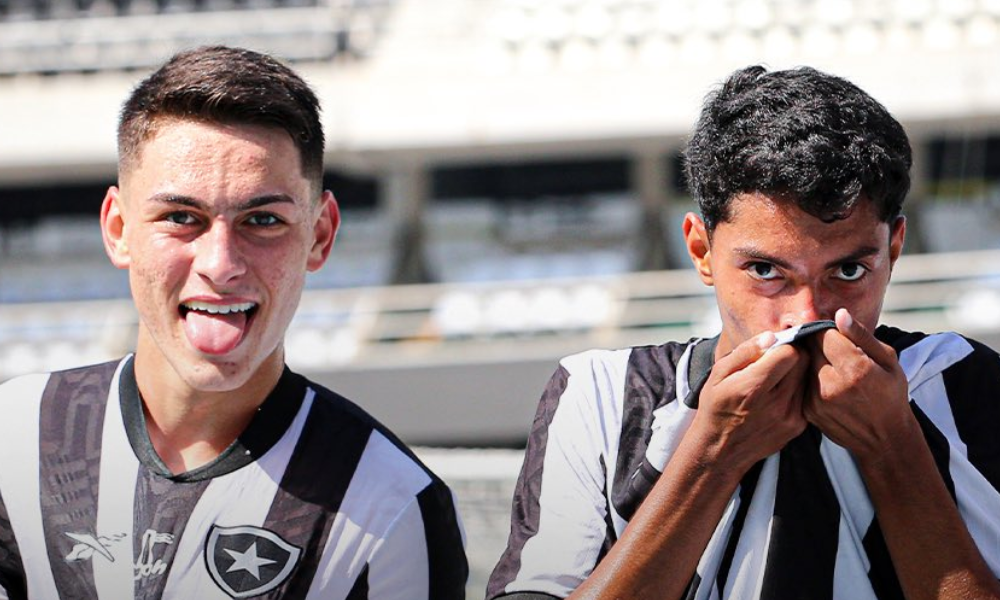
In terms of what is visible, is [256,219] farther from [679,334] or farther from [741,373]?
[679,334]

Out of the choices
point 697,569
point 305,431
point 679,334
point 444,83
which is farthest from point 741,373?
point 444,83

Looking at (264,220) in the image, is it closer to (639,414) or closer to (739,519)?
(639,414)

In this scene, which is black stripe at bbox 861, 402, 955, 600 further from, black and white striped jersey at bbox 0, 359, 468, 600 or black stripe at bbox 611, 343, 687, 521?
black and white striped jersey at bbox 0, 359, 468, 600

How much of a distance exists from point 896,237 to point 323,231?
85cm

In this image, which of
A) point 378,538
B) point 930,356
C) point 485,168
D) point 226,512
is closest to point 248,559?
point 226,512

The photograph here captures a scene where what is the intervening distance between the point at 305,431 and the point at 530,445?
37 centimetres

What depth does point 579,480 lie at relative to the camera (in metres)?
1.74

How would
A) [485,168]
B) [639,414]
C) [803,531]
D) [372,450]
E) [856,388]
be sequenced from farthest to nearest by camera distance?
[485,168] → [372,450] → [639,414] → [803,531] → [856,388]

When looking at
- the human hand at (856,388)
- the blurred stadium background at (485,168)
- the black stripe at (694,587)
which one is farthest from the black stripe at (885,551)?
the blurred stadium background at (485,168)

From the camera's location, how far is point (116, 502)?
1.92 m

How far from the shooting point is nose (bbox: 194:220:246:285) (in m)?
1.87

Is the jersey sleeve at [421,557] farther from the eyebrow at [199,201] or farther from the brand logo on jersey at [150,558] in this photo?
the eyebrow at [199,201]

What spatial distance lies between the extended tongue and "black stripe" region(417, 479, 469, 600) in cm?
35

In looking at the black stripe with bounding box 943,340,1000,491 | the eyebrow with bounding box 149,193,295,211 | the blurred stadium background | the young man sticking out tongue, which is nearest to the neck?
the young man sticking out tongue
